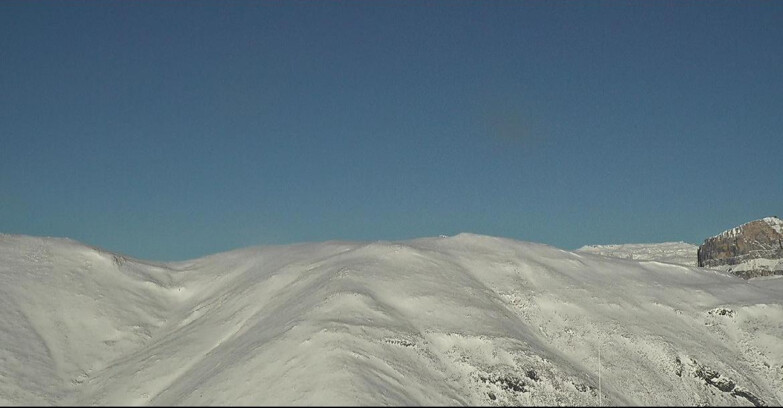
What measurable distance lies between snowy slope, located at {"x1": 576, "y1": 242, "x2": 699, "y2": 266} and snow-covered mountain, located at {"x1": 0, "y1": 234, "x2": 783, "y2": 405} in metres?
15.1

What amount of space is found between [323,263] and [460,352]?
12.8 m

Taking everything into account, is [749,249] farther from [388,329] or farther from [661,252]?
[661,252]

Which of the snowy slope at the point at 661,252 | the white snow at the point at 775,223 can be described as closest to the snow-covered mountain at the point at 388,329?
the white snow at the point at 775,223

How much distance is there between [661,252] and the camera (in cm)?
9219

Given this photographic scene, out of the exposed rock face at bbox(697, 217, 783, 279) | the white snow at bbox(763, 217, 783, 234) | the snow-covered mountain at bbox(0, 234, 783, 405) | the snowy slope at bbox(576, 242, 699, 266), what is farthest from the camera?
the snowy slope at bbox(576, 242, 699, 266)

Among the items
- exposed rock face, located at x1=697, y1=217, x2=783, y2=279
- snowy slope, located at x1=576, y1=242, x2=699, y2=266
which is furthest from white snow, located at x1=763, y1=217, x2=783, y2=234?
snowy slope, located at x1=576, y1=242, x2=699, y2=266

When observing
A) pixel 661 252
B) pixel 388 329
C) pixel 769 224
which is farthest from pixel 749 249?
pixel 661 252

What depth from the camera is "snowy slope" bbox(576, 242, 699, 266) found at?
7100 cm

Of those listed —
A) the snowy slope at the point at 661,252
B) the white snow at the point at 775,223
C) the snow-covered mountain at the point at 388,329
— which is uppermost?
the snowy slope at the point at 661,252

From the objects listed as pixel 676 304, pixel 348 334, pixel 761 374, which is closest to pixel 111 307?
pixel 348 334

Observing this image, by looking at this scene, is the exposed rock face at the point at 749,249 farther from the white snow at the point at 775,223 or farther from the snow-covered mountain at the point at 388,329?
the snow-covered mountain at the point at 388,329

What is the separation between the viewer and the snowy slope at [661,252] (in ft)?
233

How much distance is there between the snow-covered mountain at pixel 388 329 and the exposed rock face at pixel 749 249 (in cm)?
699

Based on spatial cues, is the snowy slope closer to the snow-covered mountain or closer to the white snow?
the white snow
